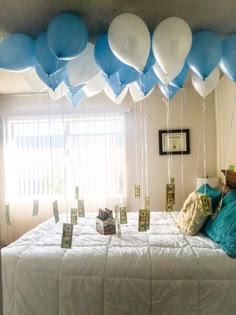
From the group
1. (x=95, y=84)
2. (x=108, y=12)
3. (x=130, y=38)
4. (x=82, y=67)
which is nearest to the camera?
(x=130, y=38)

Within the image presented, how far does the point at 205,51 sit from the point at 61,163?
2.30 meters

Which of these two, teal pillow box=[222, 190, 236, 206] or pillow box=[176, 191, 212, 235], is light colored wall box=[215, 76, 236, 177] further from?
pillow box=[176, 191, 212, 235]

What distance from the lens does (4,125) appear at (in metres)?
3.27

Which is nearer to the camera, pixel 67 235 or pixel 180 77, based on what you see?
pixel 67 235

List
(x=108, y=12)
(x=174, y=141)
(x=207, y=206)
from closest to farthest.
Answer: (x=108, y=12) < (x=207, y=206) < (x=174, y=141)

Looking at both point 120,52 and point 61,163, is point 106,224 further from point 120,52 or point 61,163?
point 61,163

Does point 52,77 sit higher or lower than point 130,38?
lower

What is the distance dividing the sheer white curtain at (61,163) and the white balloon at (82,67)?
4.99ft

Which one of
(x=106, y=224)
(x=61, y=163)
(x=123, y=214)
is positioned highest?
(x=61, y=163)

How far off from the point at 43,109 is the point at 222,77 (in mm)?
2366

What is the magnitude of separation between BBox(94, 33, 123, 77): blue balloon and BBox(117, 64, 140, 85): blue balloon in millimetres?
120

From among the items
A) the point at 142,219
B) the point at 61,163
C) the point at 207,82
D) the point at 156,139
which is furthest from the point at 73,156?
the point at 207,82

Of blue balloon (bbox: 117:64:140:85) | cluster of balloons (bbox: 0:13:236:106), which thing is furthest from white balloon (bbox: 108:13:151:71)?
blue balloon (bbox: 117:64:140:85)

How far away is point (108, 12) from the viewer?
1473 millimetres
